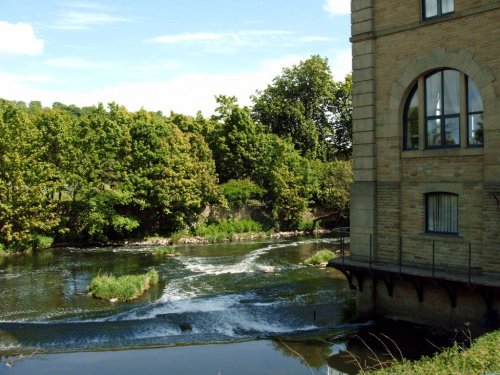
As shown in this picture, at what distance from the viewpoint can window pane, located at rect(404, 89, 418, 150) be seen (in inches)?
616

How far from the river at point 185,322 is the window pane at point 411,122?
5583mm

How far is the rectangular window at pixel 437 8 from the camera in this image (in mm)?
14602

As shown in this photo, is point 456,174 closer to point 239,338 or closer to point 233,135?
point 239,338

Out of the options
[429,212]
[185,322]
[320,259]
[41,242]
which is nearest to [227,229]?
[41,242]

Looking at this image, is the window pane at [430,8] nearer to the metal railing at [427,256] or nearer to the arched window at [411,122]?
the arched window at [411,122]

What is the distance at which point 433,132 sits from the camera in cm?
1526

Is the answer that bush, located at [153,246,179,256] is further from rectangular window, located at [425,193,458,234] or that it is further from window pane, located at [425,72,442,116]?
window pane, located at [425,72,442,116]

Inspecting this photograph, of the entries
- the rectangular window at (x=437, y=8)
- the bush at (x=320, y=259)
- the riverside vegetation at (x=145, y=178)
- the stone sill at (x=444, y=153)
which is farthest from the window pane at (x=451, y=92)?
the riverside vegetation at (x=145, y=178)

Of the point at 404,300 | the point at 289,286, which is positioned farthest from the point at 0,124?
the point at 404,300

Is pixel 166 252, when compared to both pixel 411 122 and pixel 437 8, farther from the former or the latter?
pixel 437 8

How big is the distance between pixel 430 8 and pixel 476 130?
3653 millimetres

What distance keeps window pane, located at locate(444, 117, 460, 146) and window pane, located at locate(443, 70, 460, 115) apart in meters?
0.22

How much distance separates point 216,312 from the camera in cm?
1905

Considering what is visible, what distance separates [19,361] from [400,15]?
47.7 ft
